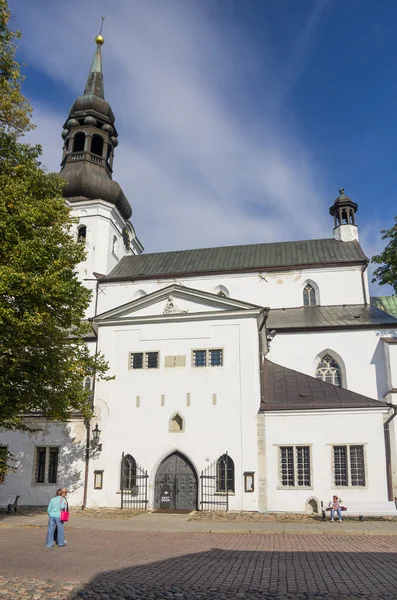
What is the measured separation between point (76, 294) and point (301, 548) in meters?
10.1

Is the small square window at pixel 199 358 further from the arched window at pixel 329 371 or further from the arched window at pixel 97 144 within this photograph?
the arched window at pixel 97 144

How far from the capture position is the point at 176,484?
20.9m

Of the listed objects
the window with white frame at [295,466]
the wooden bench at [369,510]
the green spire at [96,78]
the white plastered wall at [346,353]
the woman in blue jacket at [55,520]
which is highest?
the green spire at [96,78]

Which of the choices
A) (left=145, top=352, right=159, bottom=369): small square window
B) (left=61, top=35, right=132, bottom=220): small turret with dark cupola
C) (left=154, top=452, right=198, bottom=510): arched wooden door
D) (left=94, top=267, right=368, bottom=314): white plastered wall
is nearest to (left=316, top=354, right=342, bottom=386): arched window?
(left=94, top=267, right=368, bottom=314): white plastered wall

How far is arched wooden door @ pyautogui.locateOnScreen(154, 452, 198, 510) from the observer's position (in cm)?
2072

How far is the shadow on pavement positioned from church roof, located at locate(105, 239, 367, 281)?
75.0 ft

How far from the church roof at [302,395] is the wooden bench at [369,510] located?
11.7 ft

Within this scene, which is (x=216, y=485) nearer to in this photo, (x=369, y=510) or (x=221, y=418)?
(x=221, y=418)

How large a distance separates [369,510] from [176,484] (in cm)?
740

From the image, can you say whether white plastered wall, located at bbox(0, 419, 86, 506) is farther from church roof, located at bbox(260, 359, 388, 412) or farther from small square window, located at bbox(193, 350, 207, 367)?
church roof, located at bbox(260, 359, 388, 412)

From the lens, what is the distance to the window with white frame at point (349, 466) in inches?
778

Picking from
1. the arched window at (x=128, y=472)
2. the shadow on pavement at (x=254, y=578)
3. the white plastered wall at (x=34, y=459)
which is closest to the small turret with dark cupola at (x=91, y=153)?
the white plastered wall at (x=34, y=459)

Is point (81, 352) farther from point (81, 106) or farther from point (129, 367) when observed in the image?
point (81, 106)

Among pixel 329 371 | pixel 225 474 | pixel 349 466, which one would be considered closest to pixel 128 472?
pixel 225 474
